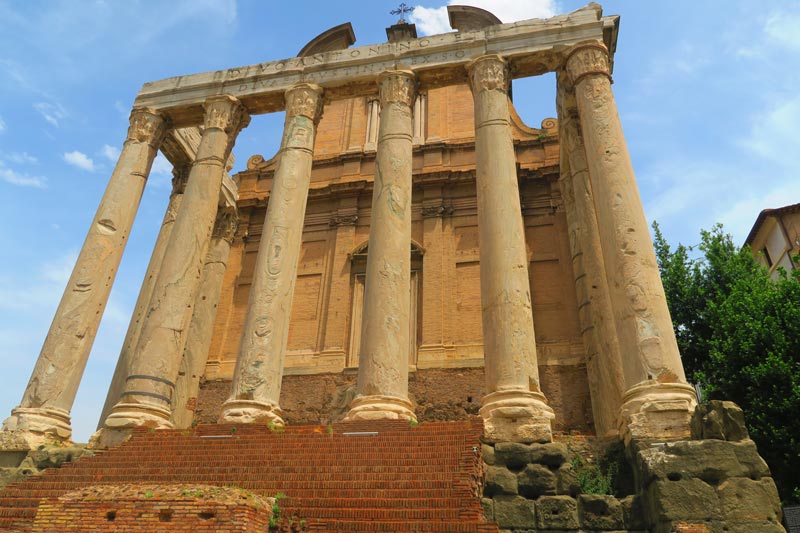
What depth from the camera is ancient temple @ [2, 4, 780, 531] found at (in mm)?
11336

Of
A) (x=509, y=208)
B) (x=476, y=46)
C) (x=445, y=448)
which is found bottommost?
(x=445, y=448)

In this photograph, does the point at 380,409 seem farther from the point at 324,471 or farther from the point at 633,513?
the point at 633,513

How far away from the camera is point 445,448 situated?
9094 mm

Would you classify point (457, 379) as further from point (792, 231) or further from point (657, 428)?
point (792, 231)

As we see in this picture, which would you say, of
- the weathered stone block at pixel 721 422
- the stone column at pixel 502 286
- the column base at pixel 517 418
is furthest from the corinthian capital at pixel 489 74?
the weathered stone block at pixel 721 422

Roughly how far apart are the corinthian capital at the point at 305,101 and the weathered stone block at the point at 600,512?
11.7 meters

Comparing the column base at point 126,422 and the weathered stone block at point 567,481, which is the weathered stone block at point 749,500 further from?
the column base at point 126,422

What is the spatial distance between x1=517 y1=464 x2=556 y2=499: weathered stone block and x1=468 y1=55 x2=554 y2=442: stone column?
0.79 meters

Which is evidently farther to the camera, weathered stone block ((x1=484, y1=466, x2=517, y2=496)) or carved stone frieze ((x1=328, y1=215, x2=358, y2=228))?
carved stone frieze ((x1=328, y1=215, x2=358, y2=228))

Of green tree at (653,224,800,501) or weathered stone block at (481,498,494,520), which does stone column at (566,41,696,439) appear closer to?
weathered stone block at (481,498,494,520)

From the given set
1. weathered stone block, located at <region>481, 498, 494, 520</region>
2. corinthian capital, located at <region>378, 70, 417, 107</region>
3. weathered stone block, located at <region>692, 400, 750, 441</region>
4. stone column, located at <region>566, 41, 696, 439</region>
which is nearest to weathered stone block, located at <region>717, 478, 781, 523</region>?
weathered stone block, located at <region>692, 400, 750, 441</region>

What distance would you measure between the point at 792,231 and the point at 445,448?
25.8 m

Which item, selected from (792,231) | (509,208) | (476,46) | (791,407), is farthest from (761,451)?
(792,231)

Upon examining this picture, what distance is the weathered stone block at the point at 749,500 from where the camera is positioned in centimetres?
772
